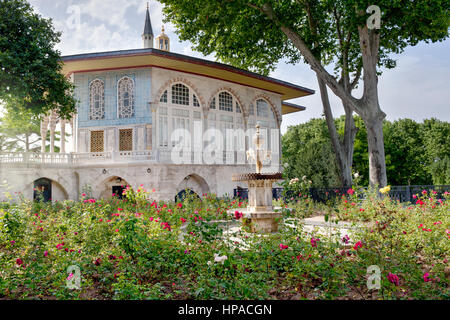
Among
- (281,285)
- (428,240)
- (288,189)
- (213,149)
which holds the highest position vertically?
(213,149)

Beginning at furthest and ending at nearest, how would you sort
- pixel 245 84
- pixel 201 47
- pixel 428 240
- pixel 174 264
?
pixel 245 84
pixel 201 47
pixel 428 240
pixel 174 264

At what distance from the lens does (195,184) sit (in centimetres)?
1889

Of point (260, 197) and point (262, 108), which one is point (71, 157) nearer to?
point (262, 108)

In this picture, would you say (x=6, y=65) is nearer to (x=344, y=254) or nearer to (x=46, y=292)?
(x=46, y=292)

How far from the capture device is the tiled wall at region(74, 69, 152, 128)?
18031 mm

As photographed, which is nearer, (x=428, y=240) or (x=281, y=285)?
(x=281, y=285)

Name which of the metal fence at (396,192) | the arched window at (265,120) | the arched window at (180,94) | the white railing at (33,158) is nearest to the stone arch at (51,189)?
the white railing at (33,158)

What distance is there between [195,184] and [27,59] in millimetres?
10055

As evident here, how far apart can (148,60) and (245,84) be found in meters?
7.05

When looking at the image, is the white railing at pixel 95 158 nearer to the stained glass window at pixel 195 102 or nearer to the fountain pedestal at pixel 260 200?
the stained glass window at pixel 195 102

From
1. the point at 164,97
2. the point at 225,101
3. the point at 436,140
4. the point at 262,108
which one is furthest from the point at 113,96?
the point at 436,140

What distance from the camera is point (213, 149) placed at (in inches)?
789

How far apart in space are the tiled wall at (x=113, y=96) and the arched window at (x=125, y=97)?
21 centimetres
